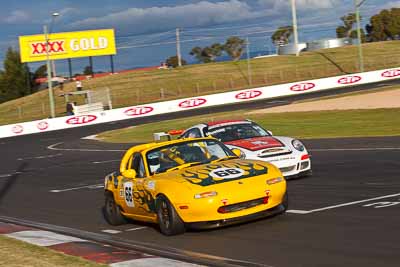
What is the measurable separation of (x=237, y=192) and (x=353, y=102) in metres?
35.0

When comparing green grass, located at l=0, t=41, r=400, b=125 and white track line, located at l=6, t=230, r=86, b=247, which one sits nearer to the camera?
white track line, located at l=6, t=230, r=86, b=247

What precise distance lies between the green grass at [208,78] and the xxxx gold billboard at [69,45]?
12.1 feet

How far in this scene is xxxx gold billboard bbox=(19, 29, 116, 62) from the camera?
91.0 metres

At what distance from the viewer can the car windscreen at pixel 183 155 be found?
1114cm

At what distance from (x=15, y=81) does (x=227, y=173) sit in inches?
4234

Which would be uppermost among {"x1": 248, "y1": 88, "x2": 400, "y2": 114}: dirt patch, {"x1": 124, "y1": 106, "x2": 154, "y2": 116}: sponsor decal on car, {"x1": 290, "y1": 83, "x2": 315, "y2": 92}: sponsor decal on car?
{"x1": 290, "y1": 83, "x2": 315, "y2": 92}: sponsor decal on car

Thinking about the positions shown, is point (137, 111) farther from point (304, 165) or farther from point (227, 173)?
point (227, 173)

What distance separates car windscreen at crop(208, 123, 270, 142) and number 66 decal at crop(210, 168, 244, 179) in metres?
5.57

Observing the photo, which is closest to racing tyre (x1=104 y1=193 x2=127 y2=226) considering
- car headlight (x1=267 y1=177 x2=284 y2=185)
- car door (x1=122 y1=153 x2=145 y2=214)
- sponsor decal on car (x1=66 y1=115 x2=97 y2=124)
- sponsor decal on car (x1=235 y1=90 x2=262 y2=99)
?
car door (x1=122 y1=153 x2=145 y2=214)

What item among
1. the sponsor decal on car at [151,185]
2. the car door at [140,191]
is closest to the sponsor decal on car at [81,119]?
the car door at [140,191]

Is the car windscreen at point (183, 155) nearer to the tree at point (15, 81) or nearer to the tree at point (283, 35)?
the tree at point (15, 81)

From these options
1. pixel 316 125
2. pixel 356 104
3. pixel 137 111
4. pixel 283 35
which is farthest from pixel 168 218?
pixel 283 35

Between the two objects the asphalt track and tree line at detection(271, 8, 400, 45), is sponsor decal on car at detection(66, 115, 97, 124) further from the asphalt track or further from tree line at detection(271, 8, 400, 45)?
tree line at detection(271, 8, 400, 45)

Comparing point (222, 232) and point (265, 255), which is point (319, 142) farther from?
point (265, 255)
